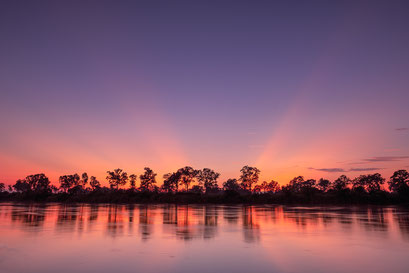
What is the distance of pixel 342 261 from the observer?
13.6 meters

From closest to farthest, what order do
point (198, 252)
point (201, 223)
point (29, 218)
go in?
point (198, 252) → point (201, 223) → point (29, 218)

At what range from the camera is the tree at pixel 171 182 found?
134 metres

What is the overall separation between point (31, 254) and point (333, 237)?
64.0 feet

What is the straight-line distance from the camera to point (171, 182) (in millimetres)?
135000

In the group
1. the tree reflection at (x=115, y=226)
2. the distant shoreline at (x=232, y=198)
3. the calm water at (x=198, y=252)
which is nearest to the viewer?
the calm water at (x=198, y=252)

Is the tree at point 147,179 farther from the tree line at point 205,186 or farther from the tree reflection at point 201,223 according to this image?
the tree reflection at point 201,223

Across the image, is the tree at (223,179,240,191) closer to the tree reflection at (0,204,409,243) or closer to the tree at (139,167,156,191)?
the tree at (139,167,156,191)

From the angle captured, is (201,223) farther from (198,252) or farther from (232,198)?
(232,198)

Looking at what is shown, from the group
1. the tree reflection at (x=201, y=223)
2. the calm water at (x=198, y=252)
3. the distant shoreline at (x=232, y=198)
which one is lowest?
the distant shoreline at (x=232, y=198)

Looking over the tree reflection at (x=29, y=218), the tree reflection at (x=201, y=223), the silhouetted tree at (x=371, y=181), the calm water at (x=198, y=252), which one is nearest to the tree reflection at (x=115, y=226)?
the tree reflection at (x=201, y=223)

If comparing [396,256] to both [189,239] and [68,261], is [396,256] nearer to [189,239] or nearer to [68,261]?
[189,239]

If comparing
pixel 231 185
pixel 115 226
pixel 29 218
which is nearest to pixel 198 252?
pixel 115 226

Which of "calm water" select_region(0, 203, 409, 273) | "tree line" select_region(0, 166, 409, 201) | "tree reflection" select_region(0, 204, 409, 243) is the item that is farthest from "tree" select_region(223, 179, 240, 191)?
"calm water" select_region(0, 203, 409, 273)

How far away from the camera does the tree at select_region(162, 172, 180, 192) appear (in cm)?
13412
